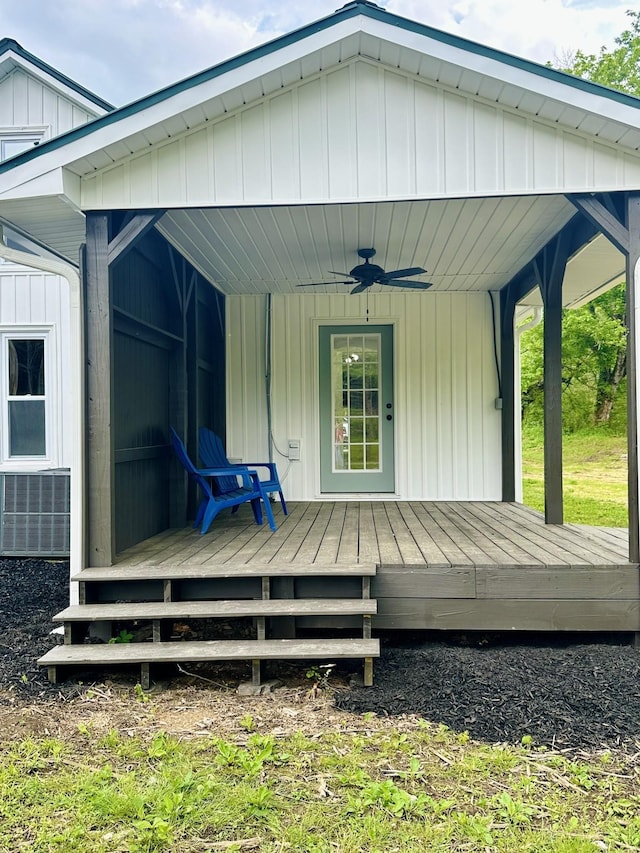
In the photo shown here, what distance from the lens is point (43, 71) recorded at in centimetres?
622

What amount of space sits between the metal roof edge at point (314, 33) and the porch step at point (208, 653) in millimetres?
2583

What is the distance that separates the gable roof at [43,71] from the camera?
6121 millimetres

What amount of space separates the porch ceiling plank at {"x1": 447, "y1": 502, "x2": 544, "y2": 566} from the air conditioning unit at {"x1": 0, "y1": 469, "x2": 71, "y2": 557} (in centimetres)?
376

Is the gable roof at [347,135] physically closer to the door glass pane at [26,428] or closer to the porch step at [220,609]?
the porch step at [220,609]

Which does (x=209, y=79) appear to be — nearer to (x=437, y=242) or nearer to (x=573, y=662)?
(x=437, y=242)

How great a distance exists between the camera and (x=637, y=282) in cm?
321

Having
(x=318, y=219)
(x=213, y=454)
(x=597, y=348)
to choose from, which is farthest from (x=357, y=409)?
(x=597, y=348)

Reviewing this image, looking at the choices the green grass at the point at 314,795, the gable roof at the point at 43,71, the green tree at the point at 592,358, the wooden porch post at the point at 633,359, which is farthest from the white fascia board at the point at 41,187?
the green tree at the point at 592,358

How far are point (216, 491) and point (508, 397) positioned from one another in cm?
314

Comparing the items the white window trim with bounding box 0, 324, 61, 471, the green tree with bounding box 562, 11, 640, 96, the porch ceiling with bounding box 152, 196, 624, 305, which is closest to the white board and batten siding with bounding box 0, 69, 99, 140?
the white window trim with bounding box 0, 324, 61, 471

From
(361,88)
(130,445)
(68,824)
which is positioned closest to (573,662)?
(68,824)

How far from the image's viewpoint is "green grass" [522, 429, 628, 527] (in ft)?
24.7

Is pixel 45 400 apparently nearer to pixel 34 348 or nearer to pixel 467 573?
pixel 34 348

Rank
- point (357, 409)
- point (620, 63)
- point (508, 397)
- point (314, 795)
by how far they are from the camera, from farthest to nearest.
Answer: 1. point (620, 63)
2. point (357, 409)
3. point (508, 397)
4. point (314, 795)
